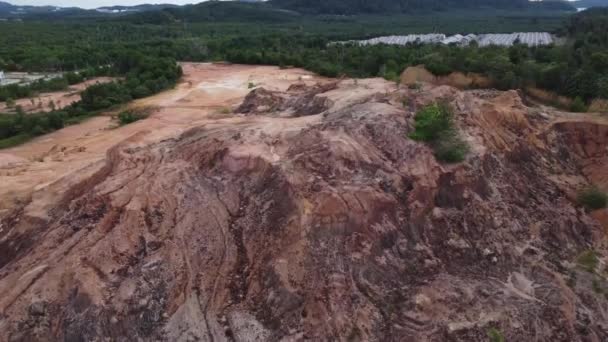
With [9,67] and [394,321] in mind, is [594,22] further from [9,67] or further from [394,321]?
[9,67]

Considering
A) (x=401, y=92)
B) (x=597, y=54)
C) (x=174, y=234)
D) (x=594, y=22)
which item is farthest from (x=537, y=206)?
(x=594, y=22)

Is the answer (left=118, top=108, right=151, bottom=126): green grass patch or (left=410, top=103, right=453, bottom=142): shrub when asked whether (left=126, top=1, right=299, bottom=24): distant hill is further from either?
(left=410, top=103, right=453, bottom=142): shrub

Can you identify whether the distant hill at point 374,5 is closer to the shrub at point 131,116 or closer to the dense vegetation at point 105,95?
the dense vegetation at point 105,95

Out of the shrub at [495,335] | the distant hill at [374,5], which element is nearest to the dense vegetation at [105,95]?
the shrub at [495,335]

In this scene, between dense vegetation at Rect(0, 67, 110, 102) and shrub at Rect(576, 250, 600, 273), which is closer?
shrub at Rect(576, 250, 600, 273)

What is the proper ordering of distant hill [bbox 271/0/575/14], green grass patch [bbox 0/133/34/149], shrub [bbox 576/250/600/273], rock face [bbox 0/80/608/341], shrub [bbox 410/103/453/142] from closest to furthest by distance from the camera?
rock face [bbox 0/80/608/341] < shrub [bbox 576/250/600/273] < shrub [bbox 410/103/453/142] < green grass patch [bbox 0/133/34/149] < distant hill [bbox 271/0/575/14]

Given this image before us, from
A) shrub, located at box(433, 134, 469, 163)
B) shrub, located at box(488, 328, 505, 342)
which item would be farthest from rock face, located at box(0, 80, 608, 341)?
shrub, located at box(433, 134, 469, 163)
